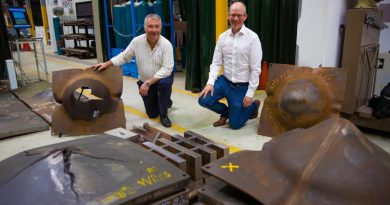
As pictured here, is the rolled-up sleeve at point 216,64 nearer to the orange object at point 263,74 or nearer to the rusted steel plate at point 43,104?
the orange object at point 263,74

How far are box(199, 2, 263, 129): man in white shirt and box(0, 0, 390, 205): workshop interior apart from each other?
87 mm

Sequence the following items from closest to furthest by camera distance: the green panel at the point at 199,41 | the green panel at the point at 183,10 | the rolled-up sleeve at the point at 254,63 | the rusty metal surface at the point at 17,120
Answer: the rolled-up sleeve at the point at 254,63, the rusty metal surface at the point at 17,120, the green panel at the point at 199,41, the green panel at the point at 183,10

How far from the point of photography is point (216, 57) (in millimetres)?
3389

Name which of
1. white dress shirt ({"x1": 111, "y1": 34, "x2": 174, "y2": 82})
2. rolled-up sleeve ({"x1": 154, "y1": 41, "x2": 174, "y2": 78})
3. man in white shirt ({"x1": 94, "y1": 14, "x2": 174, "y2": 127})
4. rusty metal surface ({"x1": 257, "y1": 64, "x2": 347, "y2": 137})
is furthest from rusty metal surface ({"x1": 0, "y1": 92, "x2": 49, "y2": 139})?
rusty metal surface ({"x1": 257, "y1": 64, "x2": 347, "y2": 137})

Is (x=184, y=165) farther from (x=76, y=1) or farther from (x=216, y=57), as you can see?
(x=76, y=1)

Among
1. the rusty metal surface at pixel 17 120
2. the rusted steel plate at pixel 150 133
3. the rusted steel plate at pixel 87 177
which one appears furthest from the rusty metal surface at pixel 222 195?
the rusty metal surface at pixel 17 120

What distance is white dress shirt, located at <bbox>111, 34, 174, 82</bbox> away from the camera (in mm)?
3480

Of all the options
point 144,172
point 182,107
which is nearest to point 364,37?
point 182,107

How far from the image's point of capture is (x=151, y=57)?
3.54 metres

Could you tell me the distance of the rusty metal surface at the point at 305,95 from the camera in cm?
275

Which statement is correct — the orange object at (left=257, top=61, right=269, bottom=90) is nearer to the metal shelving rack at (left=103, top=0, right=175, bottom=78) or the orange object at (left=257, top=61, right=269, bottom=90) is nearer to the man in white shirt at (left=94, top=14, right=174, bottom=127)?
the man in white shirt at (left=94, top=14, right=174, bottom=127)

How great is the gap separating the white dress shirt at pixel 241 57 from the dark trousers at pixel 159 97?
55 cm

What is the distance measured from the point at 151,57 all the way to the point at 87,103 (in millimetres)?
849

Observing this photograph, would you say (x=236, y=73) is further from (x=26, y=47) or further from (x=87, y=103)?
(x=26, y=47)
